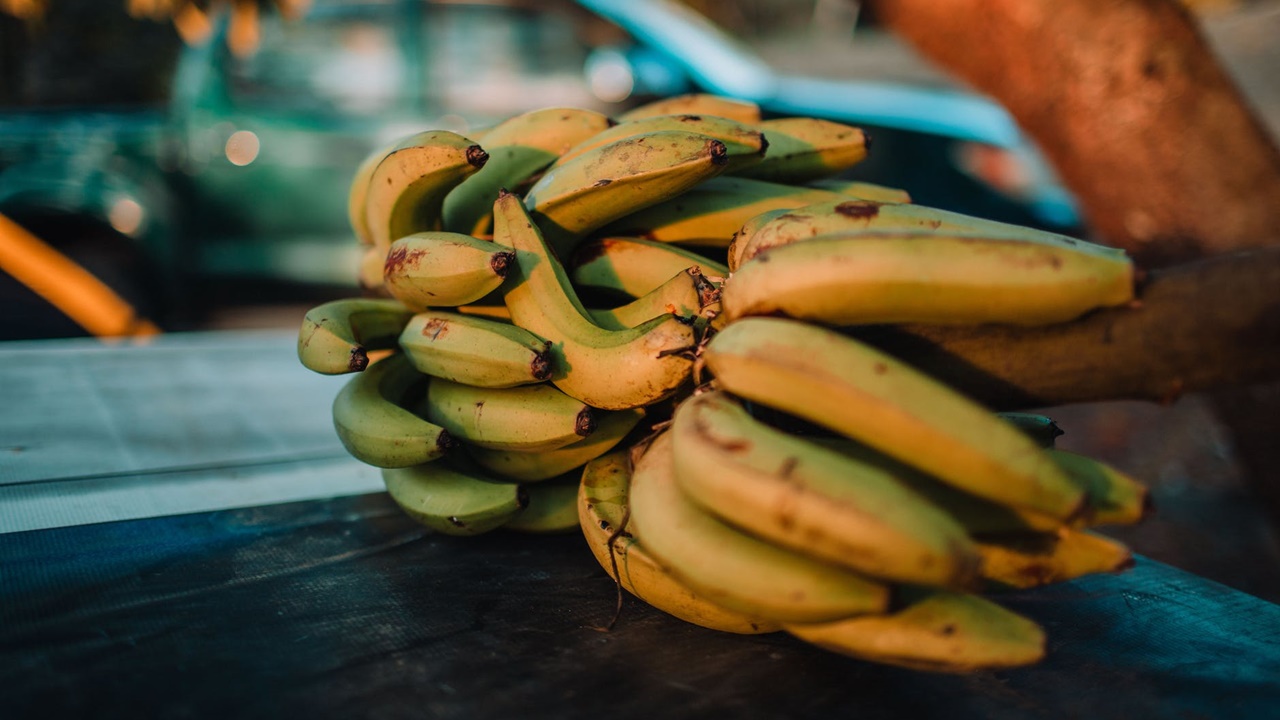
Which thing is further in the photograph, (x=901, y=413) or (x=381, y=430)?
(x=381, y=430)

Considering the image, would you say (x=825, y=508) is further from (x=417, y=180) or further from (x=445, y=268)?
(x=417, y=180)

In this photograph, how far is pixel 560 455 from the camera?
1380 mm

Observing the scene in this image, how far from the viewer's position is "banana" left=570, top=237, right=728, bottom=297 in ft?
4.44

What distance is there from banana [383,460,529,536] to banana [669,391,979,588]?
1.59 feet

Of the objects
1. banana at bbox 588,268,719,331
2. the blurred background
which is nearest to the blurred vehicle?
the blurred background

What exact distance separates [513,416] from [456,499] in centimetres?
19

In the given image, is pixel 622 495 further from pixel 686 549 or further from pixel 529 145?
pixel 529 145

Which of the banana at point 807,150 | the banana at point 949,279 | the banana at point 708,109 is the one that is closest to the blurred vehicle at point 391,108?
the banana at point 708,109

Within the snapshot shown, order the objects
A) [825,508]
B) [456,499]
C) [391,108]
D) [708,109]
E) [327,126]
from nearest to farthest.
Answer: [825,508], [456,499], [708,109], [391,108], [327,126]

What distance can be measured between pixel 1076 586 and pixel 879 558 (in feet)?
2.58

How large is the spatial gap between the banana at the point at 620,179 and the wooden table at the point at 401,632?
563 millimetres

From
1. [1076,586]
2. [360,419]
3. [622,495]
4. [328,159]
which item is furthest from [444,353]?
[328,159]

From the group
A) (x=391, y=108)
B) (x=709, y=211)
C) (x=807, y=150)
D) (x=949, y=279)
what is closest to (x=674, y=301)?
(x=709, y=211)

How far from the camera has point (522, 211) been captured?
4.24ft
